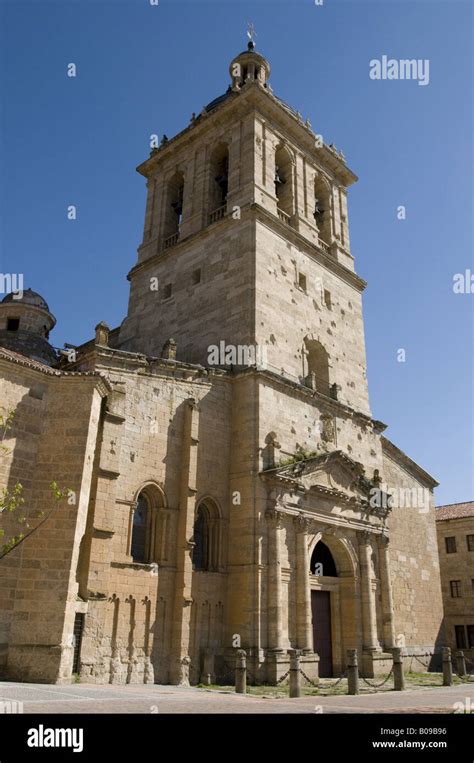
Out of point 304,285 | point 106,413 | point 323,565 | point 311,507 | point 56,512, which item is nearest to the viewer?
point 56,512

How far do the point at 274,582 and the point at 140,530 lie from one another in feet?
14.6

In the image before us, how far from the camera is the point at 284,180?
1144 inches

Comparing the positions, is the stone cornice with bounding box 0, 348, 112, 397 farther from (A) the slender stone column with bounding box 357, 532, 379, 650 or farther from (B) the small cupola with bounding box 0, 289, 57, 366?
(B) the small cupola with bounding box 0, 289, 57, 366

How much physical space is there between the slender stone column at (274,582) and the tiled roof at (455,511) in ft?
70.7

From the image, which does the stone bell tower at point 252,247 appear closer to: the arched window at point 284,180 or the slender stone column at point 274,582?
the arched window at point 284,180

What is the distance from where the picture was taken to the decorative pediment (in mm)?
20188

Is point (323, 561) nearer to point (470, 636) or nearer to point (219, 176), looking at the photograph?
point (470, 636)

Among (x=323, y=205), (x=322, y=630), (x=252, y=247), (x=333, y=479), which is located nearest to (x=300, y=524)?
(x=333, y=479)

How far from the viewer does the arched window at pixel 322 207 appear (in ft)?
99.6

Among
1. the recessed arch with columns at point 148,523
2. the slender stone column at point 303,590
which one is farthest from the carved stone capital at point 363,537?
the recessed arch with columns at point 148,523

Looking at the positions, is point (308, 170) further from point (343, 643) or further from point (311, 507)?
point (343, 643)

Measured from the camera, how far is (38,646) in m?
12.9
